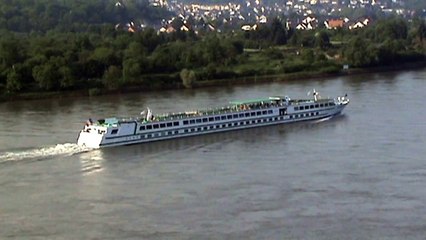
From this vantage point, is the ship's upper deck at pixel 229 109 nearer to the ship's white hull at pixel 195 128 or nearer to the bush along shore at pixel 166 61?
the ship's white hull at pixel 195 128

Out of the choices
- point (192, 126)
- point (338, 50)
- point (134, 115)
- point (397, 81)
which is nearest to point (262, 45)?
point (338, 50)

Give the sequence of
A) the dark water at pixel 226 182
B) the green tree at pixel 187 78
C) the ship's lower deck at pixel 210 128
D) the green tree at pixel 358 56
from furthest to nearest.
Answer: the green tree at pixel 358 56 → the green tree at pixel 187 78 → the ship's lower deck at pixel 210 128 → the dark water at pixel 226 182

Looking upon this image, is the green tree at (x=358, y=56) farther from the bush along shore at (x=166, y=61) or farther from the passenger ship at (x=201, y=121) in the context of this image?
the passenger ship at (x=201, y=121)

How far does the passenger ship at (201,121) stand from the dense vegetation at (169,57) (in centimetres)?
452

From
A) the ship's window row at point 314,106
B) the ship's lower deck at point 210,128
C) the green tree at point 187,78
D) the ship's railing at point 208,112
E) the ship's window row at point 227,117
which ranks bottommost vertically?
the ship's lower deck at point 210,128

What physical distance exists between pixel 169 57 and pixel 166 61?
1.39 ft

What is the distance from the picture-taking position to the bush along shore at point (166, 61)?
618 inches

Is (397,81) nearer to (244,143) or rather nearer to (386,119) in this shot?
(386,119)

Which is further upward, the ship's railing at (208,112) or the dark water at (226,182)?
the ship's railing at (208,112)

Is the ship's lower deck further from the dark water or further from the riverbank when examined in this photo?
the riverbank

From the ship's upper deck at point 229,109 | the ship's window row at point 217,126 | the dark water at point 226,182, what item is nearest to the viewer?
the dark water at point 226,182

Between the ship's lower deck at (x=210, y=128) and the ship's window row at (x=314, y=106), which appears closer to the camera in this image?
the ship's lower deck at (x=210, y=128)

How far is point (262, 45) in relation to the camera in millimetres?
23125

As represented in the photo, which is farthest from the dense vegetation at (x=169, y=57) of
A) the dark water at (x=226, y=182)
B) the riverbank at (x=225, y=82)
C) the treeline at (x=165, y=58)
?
the dark water at (x=226, y=182)
